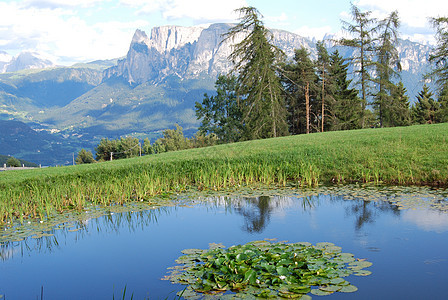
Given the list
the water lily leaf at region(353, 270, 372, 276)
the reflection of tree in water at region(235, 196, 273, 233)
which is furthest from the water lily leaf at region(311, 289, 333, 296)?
the reflection of tree in water at region(235, 196, 273, 233)

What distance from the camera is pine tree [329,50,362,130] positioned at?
40500mm

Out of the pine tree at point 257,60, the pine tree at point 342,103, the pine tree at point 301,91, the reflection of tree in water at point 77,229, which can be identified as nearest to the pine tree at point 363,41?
the pine tree at point 342,103

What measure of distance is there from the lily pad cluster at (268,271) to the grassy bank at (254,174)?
5913mm

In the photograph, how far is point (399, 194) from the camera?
10.6m

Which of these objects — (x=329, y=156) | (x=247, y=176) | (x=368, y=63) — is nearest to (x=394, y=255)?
(x=247, y=176)

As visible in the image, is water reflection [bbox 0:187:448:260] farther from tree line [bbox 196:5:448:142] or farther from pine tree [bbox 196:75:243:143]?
pine tree [bbox 196:75:243:143]

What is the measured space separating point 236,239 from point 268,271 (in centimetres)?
216

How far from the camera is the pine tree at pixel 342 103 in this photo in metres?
40.5

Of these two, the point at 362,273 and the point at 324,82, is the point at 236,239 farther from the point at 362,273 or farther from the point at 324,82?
A: the point at 324,82

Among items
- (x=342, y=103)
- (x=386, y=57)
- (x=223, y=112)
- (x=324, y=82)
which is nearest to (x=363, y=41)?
(x=386, y=57)

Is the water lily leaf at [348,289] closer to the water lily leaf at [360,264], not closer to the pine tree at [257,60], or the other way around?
the water lily leaf at [360,264]

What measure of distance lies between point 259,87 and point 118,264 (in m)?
28.2

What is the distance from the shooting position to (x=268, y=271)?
530 centimetres

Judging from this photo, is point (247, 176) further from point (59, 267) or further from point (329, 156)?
point (59, 267)
